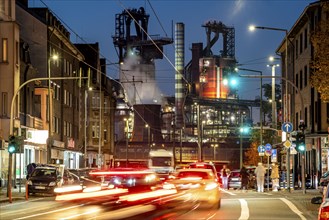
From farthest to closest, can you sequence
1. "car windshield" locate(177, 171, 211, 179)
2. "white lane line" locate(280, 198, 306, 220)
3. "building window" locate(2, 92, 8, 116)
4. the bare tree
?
"building window" locate(2, 92, 8, 116) < the bare tree < "car windshield" locate(177, 171, 211, 179) < "white lane line" locate(280, 198, 306, 220)

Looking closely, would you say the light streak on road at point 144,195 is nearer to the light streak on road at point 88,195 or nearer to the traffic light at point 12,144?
the light streak on road at point 88,195

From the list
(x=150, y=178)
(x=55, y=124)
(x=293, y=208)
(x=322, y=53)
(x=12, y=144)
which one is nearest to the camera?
(x=150, y=178)

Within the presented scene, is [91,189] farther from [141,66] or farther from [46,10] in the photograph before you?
[141,66]

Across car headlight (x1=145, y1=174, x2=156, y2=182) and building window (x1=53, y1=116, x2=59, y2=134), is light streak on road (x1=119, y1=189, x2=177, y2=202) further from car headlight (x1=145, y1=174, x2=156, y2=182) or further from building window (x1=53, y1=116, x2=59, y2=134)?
building window (x1=53, y1=116, x2=59, y2=134)

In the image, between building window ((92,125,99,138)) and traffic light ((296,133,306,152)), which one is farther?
building window ((92,125,99,138))

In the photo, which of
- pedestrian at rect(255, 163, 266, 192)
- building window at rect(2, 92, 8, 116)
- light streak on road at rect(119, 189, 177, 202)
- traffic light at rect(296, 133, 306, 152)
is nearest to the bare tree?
traffic light at rect(296, 133, 306, 152)

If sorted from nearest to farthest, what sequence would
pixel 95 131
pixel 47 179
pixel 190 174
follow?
pixel 190 174 < pixel 47 179 < pixel 95 131

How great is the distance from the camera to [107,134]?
91375 millimetres

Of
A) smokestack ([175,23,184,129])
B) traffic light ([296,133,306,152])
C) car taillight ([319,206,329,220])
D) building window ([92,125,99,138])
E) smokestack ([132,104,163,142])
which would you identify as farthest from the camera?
smokestack ([132,104,163,142])

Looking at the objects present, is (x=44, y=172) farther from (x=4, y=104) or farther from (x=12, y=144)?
(x=4, y=104)

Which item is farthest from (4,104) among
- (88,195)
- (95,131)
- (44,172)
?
(88,195)

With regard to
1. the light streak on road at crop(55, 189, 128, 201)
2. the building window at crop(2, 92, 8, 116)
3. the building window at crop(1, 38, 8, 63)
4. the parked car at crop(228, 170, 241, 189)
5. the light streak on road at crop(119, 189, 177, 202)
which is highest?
the building window at crop(1, 38, 8, 63)

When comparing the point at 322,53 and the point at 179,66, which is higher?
the point at 179,66

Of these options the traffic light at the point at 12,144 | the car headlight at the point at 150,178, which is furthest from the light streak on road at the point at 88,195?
the traffic light at the point at 12,144
